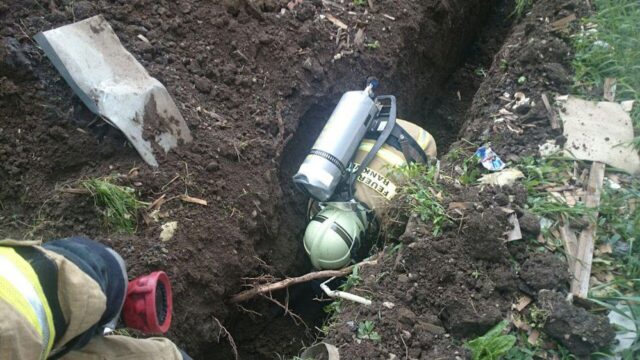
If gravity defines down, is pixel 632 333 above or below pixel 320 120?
below

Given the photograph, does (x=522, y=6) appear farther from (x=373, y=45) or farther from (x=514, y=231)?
(x=514, y=231)

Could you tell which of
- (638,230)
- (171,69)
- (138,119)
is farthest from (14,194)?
(638,230)

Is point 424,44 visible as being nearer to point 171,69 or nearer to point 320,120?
point 320,120

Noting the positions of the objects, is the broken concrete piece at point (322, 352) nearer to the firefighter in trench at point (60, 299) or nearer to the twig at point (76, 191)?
the firefighter in trench at point (60, 299)

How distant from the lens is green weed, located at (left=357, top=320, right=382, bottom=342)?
2.65 metres

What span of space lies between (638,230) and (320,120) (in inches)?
82.7

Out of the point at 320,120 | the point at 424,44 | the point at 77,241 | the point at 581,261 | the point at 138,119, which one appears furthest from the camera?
the point at 424,44

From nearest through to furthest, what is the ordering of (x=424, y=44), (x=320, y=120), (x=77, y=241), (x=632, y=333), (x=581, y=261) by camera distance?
(x=77, y=241)
(x=632, y=333)
(x=581, y=261)
(x=320, y=120)
(x=424, y=44)

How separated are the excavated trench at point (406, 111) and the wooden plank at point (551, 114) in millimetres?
1028

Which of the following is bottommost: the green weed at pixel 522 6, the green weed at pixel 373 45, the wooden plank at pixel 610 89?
the wooden plank at pixel 610 89

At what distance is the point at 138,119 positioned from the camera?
117 inches

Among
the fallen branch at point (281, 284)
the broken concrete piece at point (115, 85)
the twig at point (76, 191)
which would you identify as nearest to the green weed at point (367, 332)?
the fallen branch at point (281, 284)

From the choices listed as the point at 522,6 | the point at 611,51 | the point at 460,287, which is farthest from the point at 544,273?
the point at 522,6

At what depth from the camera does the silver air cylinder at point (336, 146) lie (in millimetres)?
3207
